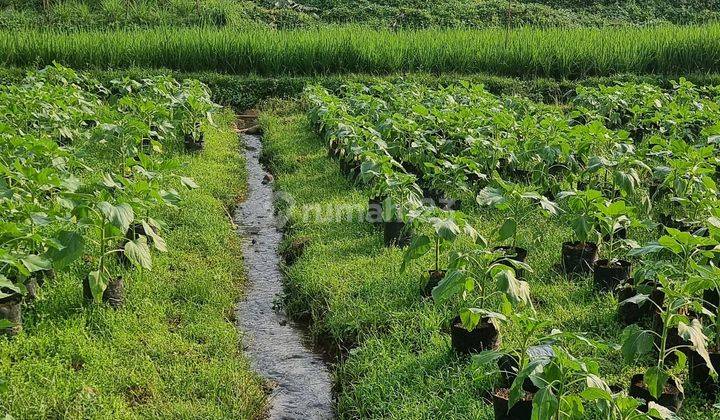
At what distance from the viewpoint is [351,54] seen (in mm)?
13008

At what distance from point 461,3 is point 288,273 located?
639 inches

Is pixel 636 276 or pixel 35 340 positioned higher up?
pixel 636 276

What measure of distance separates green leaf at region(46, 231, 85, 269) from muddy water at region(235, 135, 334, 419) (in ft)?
3.85

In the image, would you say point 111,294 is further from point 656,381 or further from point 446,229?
point 656,381

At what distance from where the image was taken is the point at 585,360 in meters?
2.80

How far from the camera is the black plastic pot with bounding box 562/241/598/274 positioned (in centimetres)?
502

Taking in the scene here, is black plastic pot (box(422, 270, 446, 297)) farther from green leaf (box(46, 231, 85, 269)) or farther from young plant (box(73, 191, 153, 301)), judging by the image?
green leaf (box(46, 231, 85, 269))

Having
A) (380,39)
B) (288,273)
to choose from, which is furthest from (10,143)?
(380,39)

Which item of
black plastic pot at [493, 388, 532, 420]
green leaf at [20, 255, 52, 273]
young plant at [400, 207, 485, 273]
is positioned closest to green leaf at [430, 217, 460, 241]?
young plant at [400, 207, 485, 273]

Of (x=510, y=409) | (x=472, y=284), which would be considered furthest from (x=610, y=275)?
(x=510, y=409)

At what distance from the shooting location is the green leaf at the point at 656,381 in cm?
324

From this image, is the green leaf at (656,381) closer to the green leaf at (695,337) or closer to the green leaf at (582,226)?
the green leaf at (695,337)

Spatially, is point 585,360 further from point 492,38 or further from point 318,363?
point 492,38

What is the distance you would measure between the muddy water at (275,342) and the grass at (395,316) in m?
0.12
